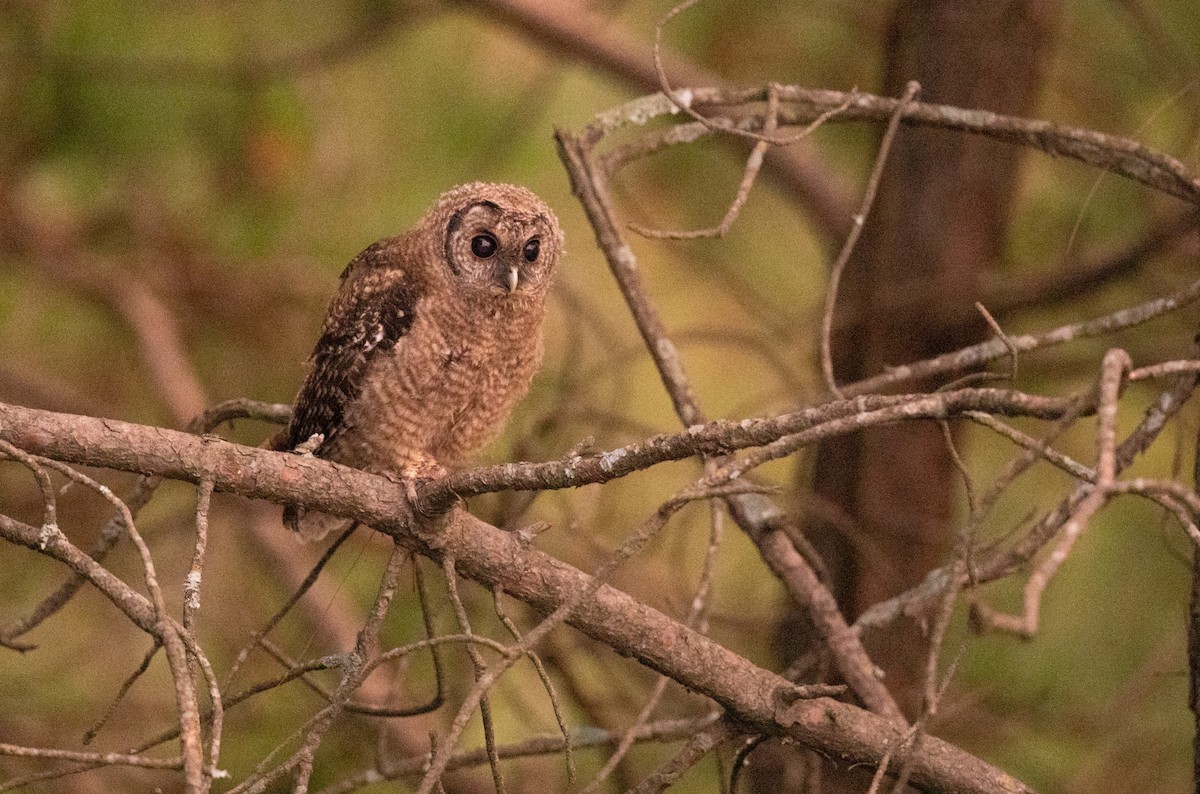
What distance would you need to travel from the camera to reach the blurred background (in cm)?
315

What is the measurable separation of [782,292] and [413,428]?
2.91m

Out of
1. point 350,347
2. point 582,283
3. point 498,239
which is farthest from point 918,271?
point 582,283

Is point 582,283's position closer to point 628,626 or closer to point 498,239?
point 498,239

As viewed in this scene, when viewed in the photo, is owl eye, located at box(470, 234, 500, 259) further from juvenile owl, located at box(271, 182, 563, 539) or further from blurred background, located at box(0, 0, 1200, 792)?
blurred background, located at box(0, 0, 1200, 792)

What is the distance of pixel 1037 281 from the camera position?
2988mm

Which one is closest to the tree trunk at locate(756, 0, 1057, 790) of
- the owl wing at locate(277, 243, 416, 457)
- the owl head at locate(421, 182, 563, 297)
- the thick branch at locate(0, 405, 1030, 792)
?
the owl head at locate(421, 182, 563, 297)

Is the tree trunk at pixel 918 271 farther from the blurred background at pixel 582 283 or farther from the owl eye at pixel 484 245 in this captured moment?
the owl eye at pixel 484 245

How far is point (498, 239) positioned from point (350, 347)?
1.16 ft

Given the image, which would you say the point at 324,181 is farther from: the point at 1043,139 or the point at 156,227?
the point at 1043,139

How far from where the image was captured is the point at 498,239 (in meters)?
2.51

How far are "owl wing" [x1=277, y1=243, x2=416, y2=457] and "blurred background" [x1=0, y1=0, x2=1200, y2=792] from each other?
398 mm

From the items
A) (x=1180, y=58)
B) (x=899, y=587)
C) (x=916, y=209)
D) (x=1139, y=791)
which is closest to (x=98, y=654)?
(x=899, y=587)

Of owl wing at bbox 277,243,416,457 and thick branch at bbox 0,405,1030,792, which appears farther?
owl wing at bbox 277,243,416,457

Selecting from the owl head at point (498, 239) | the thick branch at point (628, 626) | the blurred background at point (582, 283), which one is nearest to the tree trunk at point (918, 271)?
the blurred background at point (582, 283)
